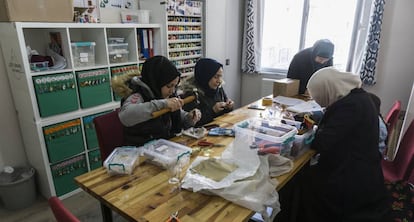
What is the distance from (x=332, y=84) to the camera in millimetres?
1482

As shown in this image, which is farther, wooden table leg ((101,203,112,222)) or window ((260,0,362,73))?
window ((260,0,362,73))

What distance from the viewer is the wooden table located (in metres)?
0.97

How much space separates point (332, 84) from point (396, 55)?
7.10ft

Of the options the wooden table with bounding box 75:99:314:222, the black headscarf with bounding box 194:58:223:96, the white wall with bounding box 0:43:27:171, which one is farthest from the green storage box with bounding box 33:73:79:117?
the wooden table with bounding box 75:99:314:222

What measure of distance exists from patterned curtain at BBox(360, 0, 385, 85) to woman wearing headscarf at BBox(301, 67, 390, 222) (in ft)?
6.52

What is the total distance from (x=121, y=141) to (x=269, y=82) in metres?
2.72

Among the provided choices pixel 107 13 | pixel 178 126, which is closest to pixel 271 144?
pixel 178 126

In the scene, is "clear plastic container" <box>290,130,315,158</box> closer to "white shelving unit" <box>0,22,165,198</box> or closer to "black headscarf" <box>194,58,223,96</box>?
"black headscarf" <box>194,58,223,96</box>

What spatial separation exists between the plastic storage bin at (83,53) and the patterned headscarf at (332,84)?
1.93 meters

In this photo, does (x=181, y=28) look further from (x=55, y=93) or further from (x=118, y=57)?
(x=55, y=93)

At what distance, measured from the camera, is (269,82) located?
388cm

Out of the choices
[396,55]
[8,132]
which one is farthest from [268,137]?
[396,55]

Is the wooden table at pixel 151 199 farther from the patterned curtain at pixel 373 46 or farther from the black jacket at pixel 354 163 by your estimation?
the patterned curtain at pixel 373 46

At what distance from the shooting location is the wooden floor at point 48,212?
2.12m
